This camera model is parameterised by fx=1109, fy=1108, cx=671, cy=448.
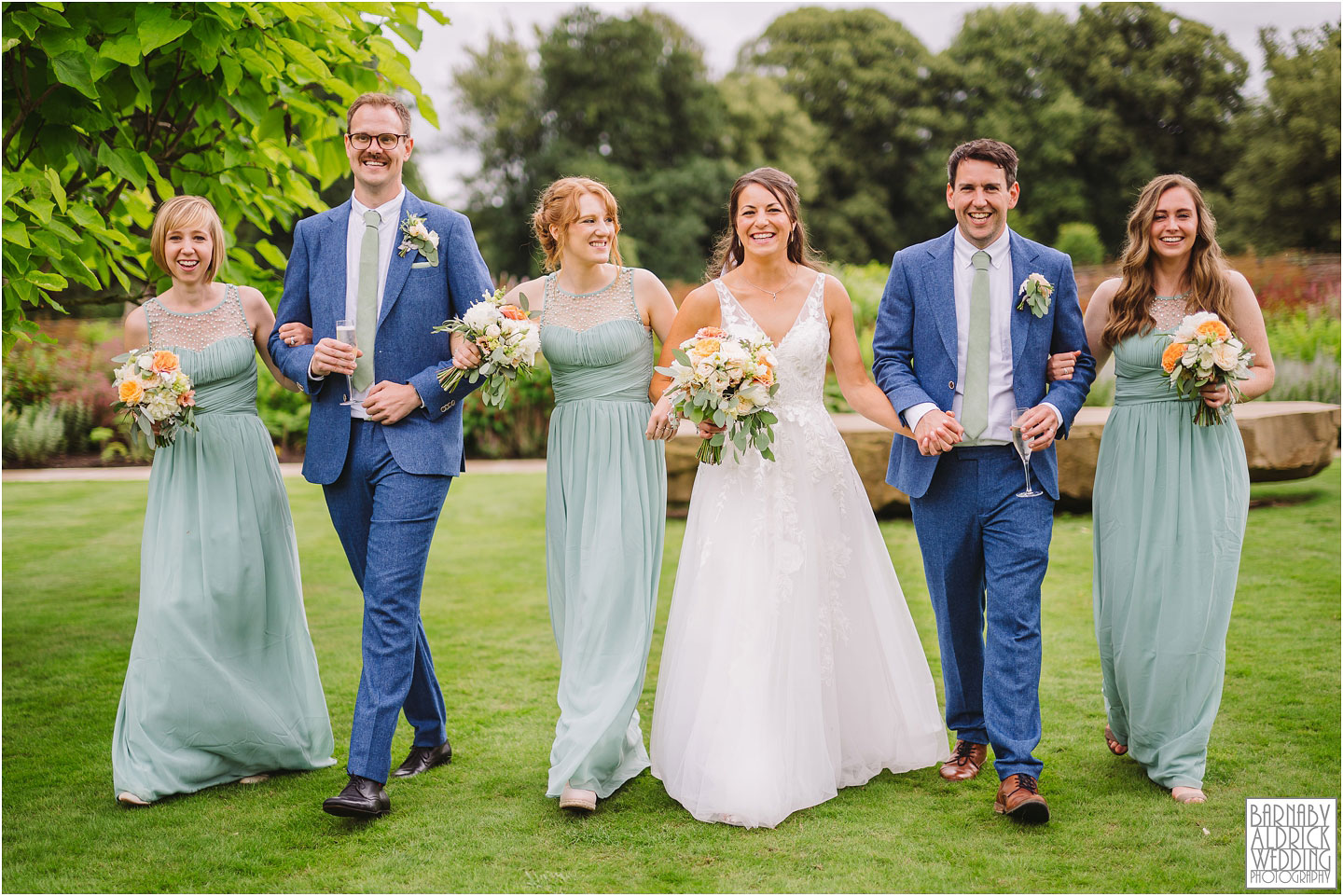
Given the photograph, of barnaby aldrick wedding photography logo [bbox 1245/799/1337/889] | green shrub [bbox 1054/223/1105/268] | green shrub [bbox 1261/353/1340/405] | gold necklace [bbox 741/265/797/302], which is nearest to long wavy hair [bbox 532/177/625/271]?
gold necklace [bbox 741/265/797/302]

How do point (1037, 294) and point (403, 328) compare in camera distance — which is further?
point (403, 328)

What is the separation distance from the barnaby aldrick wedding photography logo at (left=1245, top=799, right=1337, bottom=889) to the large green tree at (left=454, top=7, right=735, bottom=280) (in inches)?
1205

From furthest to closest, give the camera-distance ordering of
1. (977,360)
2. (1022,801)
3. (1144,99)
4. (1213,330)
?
(1144,99)
(977,360)
(1213,330)
(1022,801)

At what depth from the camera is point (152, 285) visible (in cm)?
603

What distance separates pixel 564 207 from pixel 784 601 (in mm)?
1756

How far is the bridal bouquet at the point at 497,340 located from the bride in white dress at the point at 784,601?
59 centimetres

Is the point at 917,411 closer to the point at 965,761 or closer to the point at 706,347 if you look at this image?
the point at 706,347

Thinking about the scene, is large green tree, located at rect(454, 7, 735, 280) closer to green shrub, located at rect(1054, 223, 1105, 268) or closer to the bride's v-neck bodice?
green shrub, located at rect(1054, 223, 1105, 268)

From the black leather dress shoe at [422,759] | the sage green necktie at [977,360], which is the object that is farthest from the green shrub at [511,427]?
the sage green necktie at [977,360]

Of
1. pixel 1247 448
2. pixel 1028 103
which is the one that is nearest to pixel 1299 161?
pixel 1028 103

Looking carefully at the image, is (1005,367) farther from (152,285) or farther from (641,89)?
(641,89)

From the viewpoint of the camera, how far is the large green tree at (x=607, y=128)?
34219 millimetres

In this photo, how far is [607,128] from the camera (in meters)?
35.8

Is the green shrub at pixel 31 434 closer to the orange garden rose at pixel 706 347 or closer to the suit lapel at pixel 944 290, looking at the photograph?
the orange garden rose at pixel 706 347
